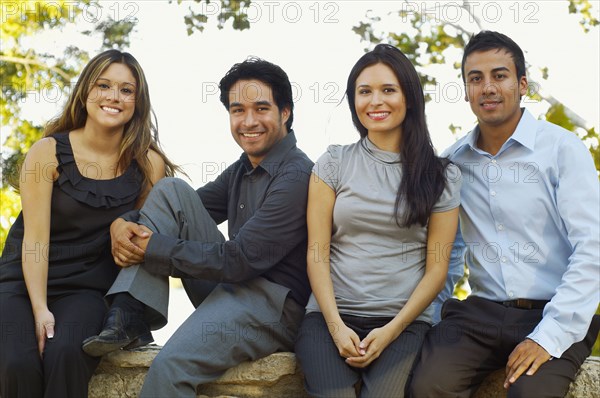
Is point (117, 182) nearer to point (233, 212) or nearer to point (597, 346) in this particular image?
point (233, 212)

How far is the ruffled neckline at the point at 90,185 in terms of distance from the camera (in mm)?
3498

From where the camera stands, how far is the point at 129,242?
325 centimetres

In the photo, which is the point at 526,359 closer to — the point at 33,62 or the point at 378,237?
the point at 378,237

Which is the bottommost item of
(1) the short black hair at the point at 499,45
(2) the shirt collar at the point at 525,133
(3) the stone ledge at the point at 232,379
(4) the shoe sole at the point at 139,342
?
(3) the stone ledge at the point at 232,379

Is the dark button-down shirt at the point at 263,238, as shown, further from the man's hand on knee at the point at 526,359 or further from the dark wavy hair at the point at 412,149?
the man's hand on knee at the point at 526,359

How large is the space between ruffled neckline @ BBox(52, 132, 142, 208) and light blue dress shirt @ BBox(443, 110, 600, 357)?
1.53 metres

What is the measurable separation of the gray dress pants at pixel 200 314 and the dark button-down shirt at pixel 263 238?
0.09 metres

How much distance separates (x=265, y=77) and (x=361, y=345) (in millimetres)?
1421

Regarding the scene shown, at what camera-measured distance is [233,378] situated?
324 cm

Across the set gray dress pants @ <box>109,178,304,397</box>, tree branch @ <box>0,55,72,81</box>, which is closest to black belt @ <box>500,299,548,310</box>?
gray dress pants @ <box>109,178,304,397</box>

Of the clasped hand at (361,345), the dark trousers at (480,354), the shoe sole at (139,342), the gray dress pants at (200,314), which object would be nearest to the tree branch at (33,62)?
the gray dress pants at (200,314)

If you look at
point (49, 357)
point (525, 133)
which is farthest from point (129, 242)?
point (525, 133)

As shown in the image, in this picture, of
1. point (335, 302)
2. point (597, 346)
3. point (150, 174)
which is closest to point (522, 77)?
point (335, 302)

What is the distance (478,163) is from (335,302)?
2.91 feet
